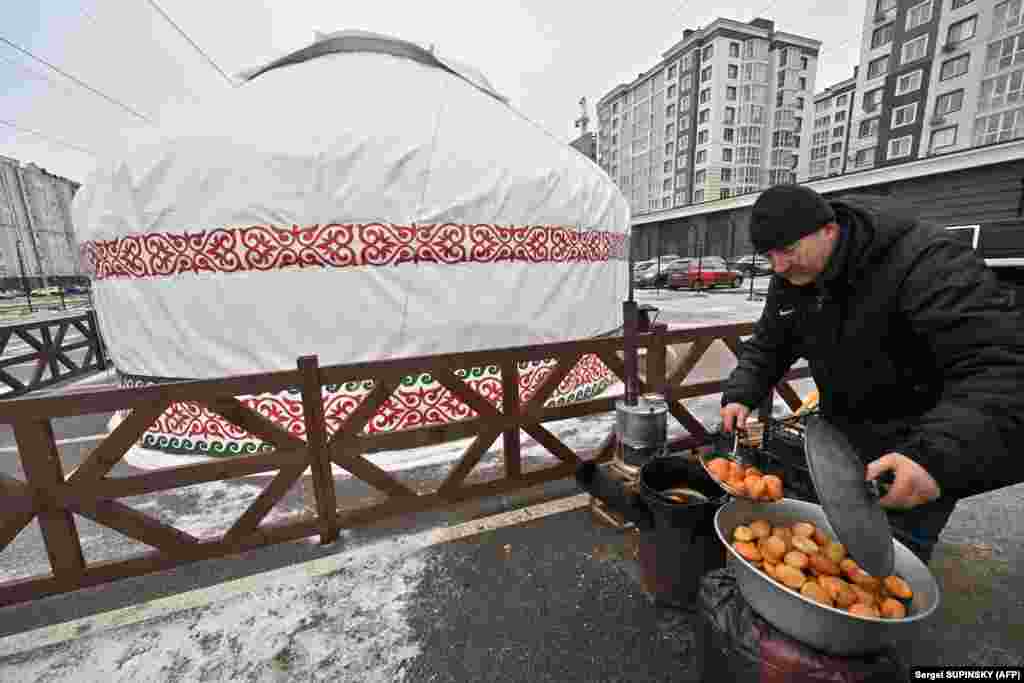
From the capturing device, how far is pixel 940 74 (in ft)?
102

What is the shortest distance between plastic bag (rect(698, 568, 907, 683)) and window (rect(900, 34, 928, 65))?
1885 inches

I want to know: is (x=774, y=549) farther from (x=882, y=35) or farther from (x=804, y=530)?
(x=882, y=35)

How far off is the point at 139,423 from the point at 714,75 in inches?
2235

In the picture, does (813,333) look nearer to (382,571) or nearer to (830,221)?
(830,221)

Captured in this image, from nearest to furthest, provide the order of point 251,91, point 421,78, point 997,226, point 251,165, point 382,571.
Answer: point 382,571 < point 251,165 < point 251,91 < point 421,78 < point 997,226

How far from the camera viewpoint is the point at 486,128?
5223 millimetres

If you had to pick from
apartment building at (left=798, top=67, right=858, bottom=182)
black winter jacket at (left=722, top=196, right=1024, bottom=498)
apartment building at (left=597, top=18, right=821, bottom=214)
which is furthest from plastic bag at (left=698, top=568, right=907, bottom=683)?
apartment building at (left=798, top=67, right=858, bottom=182)

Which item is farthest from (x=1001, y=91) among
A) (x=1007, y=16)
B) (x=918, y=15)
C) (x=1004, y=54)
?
(x=918, y=15)

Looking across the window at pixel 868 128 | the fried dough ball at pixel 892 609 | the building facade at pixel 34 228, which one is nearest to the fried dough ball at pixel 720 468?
the fried dough ball at pixel 892 609

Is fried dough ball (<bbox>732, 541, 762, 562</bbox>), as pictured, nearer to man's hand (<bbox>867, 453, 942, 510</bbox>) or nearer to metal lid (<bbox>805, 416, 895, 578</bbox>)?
metal lid (<bbox>805, 416, 895, 578</bbox>)

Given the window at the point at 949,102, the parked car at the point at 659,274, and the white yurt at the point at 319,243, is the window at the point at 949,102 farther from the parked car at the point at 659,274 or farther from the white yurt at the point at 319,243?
the white yurt at the point at 319,243

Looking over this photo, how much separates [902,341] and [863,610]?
986 millimetres

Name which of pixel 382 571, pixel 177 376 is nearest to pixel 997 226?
pixel 382 571

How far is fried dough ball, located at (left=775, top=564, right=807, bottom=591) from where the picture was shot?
1.43 metres
